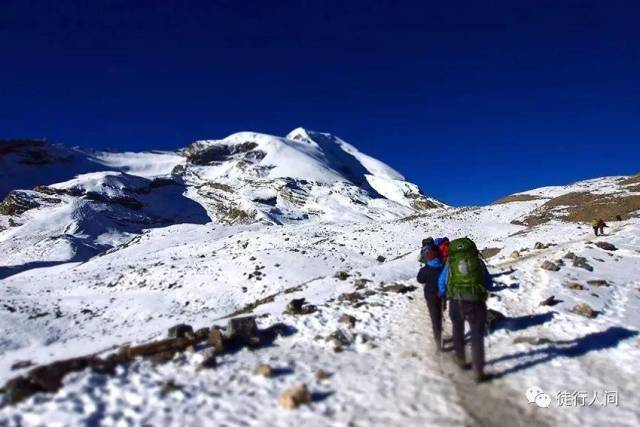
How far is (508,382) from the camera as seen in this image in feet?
31.2

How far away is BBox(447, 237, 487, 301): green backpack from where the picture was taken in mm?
10023

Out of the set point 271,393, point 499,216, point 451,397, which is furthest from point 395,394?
point 499,216

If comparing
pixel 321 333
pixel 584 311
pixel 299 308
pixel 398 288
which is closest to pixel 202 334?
pixel 321 333

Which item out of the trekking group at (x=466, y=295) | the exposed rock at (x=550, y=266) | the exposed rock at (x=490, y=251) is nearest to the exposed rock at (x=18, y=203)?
the exposed rock at (x=490, y=251)

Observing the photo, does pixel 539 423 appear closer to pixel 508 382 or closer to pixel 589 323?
pixel 508 382

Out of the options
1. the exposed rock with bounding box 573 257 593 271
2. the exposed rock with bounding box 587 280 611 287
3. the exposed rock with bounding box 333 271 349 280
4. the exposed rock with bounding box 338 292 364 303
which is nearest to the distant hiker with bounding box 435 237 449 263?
the exposed rock with bounding box 338 292 364 303

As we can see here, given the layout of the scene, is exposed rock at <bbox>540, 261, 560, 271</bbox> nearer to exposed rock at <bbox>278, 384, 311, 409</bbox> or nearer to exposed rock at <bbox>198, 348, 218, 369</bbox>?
exposed rock at <bbox>278, 384, 311, 409</bbox>

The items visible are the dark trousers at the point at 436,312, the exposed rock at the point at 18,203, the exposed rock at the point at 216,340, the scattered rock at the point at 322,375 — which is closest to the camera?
the scattered rock at the point at 322,375

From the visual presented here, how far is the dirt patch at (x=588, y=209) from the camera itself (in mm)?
46312

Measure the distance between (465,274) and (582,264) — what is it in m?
13.3

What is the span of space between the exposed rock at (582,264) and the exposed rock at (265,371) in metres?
16.2

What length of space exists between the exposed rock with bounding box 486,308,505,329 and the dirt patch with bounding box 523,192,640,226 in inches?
1435

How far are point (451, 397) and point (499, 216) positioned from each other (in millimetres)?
49929

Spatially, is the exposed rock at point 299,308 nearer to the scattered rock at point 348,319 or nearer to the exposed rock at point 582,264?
the scattered rock at point 348,319
